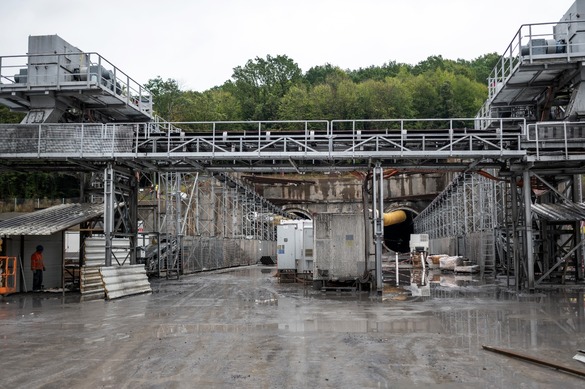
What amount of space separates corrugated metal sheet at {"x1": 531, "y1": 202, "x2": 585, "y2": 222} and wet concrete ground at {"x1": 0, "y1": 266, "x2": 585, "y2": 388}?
4205 millimetres

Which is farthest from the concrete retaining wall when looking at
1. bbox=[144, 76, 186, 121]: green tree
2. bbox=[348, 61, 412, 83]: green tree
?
bbox=[348, 61, 412, 83]: green tree

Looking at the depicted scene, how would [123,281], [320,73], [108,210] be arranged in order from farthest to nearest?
[320,73]
[108,210]
[123,281]

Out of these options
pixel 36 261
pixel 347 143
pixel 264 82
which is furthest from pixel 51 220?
pixel 264 82

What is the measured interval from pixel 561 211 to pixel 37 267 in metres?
22.5

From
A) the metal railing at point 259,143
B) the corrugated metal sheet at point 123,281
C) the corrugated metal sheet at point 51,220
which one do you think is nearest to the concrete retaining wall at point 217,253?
the corrugated metal sheet at point 51,220

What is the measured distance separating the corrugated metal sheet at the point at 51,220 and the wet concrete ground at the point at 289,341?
3.05 meters

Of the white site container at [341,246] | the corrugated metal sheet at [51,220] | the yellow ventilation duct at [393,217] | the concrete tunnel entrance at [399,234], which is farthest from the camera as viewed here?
the concrete tunnel entrance at [399,234]

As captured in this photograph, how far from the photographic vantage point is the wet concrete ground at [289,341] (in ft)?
25.7

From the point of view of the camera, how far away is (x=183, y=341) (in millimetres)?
10688

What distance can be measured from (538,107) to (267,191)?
44429 mm

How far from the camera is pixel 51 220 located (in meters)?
22.0

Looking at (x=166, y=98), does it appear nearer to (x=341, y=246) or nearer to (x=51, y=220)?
(x=51, y=220)

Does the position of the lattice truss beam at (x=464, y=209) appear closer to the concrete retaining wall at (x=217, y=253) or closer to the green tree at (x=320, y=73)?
the concrete retaining wall at (x=217, y=253)

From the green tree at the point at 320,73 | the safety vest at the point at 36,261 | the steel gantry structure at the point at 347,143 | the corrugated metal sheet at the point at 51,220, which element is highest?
the green tree at the point at 320,73
